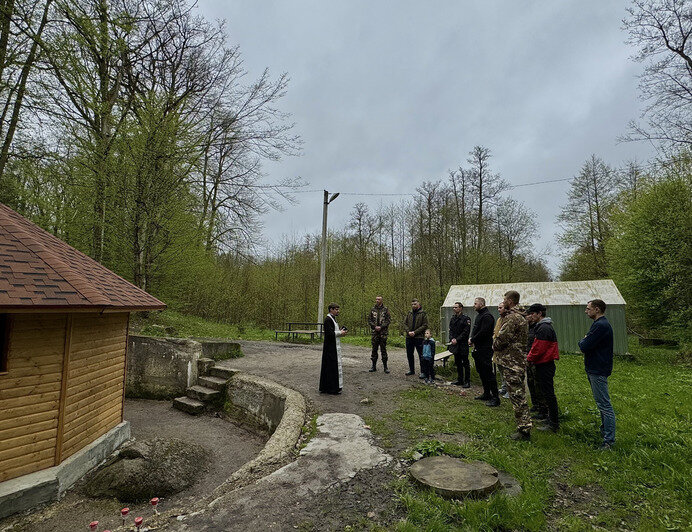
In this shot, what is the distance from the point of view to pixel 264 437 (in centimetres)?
625

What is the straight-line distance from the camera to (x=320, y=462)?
3645mm

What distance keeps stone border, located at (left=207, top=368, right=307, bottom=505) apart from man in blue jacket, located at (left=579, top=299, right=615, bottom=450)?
365 cm

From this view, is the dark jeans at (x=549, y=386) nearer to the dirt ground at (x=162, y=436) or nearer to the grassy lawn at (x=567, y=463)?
the grassy lawn at (x=567, y=463)

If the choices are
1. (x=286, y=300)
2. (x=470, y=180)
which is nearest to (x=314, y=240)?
(x=286, y=300)

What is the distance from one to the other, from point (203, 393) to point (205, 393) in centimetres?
5

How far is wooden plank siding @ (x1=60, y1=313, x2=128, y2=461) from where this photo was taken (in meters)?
4.32

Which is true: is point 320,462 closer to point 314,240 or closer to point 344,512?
point 344,512

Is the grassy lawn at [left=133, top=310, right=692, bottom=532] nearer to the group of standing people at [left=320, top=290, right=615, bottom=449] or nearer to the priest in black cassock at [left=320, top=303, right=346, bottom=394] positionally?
the group of standing people at [left=320, top=290, right=615, bottom=449]

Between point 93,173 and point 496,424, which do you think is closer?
point 496,424

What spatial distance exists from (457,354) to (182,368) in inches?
248

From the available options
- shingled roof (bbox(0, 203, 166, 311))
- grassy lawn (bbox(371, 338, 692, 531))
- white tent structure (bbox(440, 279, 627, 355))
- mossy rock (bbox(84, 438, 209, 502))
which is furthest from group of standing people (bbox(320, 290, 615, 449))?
white tent structure (bbox(440, 279, 627, 355))

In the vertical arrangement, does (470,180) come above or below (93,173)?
above

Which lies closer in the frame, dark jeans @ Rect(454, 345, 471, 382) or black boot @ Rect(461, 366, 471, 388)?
dark jeans @ Rect(454, 345, 471, 382)

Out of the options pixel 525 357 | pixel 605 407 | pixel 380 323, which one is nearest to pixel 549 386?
pixel 525 357
